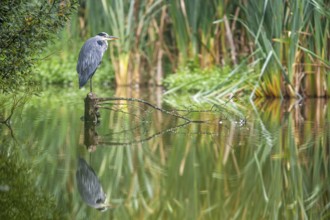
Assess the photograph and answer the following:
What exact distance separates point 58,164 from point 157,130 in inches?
106

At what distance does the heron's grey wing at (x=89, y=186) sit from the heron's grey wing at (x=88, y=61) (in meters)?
3.26

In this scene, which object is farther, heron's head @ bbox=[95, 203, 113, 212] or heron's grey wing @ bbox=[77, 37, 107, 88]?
heron's grey wing @ bbox=[77, 37, 107, 88]

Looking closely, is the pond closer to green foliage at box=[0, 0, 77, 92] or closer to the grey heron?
the grey heron

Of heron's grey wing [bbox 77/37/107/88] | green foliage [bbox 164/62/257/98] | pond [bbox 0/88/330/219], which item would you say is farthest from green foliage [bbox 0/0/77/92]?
green foliage [bbox 164/62/257/98]

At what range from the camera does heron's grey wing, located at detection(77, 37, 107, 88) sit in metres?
10.1

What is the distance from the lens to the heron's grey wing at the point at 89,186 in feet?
18.2

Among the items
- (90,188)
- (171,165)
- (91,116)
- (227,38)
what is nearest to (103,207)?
(90,188)

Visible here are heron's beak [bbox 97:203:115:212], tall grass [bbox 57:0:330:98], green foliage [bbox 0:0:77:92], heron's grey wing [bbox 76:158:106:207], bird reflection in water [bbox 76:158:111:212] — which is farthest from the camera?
Answer: tall grass [bbox 57:0:330:98]

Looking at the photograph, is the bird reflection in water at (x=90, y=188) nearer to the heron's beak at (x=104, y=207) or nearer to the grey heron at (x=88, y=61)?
the heron's beak at (x=104, y=207)

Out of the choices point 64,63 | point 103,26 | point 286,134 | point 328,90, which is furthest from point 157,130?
point 64,63

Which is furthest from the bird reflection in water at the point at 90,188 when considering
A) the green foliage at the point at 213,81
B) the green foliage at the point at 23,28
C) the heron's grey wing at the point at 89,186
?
the green foliage at the point at 213,81

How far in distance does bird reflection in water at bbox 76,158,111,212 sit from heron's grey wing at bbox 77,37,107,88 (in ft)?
10.5

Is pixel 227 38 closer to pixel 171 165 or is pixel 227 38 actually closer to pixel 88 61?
pixel 88 61

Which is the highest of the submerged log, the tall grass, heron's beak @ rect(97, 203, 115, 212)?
the tall grass
